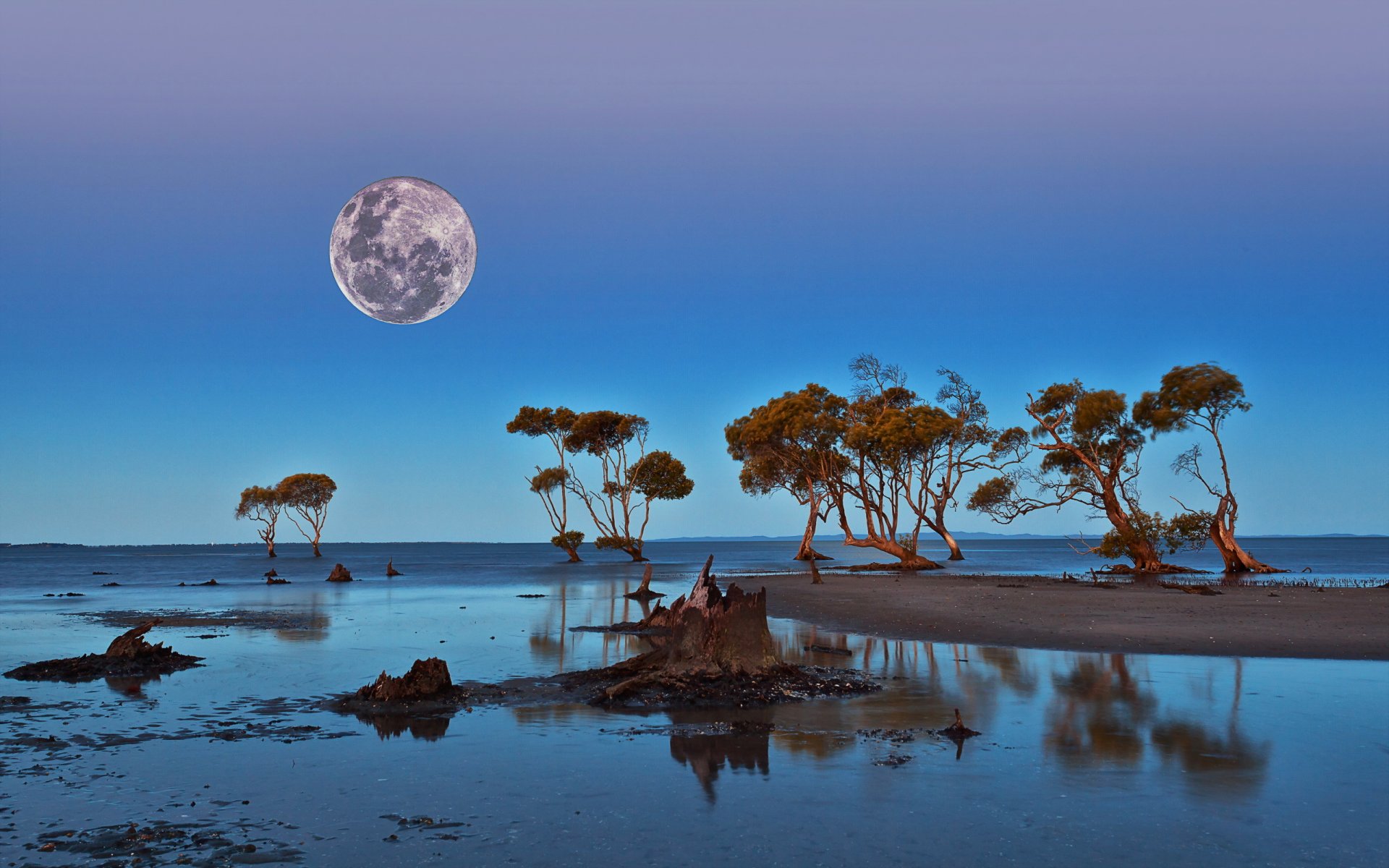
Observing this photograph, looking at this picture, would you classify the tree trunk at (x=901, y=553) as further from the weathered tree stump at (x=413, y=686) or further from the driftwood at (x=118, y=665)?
the weathered tree stump at (x=413, y=686)

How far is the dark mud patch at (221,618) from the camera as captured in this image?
27.1 meters

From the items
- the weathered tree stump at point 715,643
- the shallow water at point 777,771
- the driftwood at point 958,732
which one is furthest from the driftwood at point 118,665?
the driftwood at point 958,732

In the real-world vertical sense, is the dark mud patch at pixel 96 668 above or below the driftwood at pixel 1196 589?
below

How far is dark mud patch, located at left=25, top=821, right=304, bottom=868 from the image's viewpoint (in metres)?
6.84

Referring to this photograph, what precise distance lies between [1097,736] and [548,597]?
1154 inches

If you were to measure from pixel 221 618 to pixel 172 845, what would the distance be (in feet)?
83.3

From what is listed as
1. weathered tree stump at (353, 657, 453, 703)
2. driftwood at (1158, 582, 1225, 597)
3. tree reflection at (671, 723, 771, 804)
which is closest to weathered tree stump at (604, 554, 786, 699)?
tree reflection at (671, 723, 771, 804)

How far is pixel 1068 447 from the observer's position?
45.2 m

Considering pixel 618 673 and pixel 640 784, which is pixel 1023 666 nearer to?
pixel 618 673

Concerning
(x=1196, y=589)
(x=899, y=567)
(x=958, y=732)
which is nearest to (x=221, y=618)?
(x=958, y=732)

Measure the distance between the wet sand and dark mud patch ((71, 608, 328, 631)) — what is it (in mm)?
14499

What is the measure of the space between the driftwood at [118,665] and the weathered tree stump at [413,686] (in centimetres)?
542

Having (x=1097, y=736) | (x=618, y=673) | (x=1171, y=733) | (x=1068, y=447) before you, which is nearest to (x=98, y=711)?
(x=618, y=673)

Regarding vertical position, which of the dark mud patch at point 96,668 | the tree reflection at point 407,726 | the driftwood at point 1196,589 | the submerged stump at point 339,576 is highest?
the driftwood at point 1196,589
